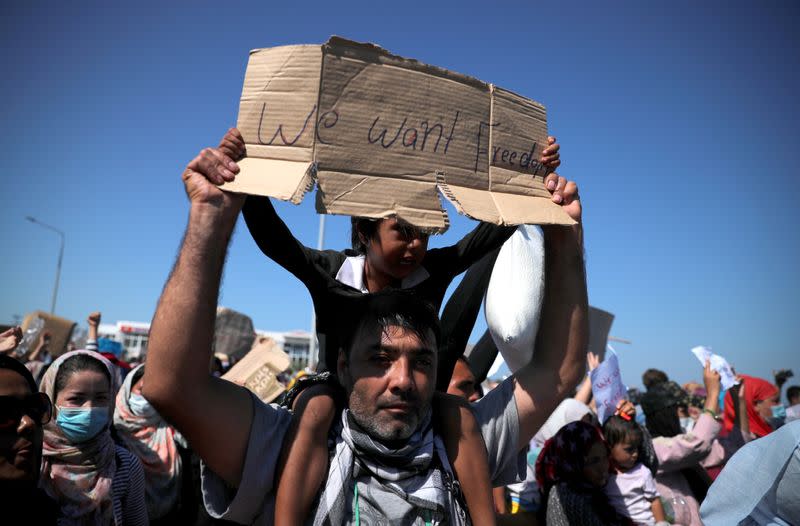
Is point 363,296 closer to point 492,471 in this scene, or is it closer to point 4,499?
point 492,471

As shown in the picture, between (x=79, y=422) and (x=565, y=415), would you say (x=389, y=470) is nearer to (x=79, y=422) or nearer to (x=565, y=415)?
(x=79, y=422)

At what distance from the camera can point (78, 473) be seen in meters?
2.99

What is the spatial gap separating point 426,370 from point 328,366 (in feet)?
2.10

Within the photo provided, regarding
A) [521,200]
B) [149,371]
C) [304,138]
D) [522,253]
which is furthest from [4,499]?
[522,253]

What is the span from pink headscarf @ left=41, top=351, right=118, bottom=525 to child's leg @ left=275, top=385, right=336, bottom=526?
1.85m

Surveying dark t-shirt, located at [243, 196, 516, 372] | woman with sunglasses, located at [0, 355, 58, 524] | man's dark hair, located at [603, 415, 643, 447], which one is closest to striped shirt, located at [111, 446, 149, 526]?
woman with sunglasses, located at [0, 355, 58, 524]

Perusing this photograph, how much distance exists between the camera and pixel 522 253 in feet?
9.11

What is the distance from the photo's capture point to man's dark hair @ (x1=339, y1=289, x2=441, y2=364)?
1804mm

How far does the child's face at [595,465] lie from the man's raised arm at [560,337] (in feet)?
5.29

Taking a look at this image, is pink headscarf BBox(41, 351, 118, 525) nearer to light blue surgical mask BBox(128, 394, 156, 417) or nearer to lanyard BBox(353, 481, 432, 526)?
light blue surgical mask BBox(128, 394, 156, 417)

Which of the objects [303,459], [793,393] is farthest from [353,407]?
[793,393]

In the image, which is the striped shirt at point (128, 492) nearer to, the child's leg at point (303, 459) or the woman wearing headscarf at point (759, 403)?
the child's leg at point (303, 459)

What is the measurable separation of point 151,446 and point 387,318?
11.5 feet

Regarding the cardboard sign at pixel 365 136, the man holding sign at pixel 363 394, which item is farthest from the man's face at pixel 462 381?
the cardboard sign at pixel 365 136
